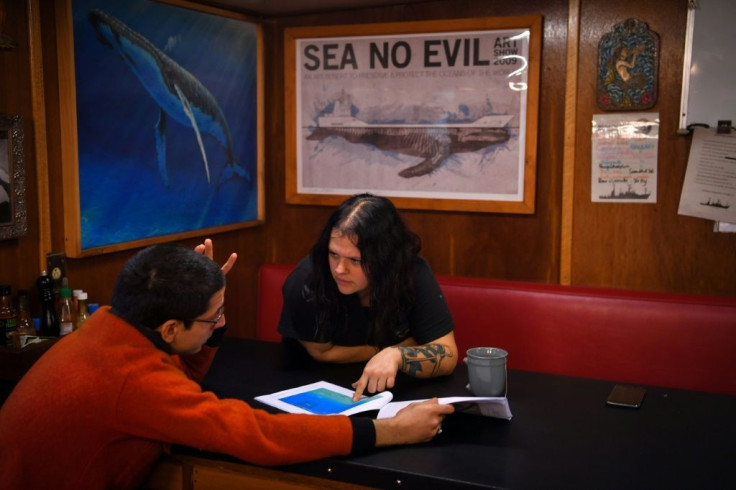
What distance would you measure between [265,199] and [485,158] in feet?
3.68

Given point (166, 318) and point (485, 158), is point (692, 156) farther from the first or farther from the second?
point (166, 318)

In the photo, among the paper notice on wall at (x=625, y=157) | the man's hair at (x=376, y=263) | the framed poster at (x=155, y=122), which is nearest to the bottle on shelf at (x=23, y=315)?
the framed poster at (x=155, y=122)

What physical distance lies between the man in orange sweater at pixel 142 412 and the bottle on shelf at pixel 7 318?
0.70 meters

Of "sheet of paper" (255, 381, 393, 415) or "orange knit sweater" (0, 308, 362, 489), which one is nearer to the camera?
"orange knit sweater" (0, 308, 362, 489)

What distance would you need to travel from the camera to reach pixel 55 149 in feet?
8.16

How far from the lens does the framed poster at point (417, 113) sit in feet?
10.5

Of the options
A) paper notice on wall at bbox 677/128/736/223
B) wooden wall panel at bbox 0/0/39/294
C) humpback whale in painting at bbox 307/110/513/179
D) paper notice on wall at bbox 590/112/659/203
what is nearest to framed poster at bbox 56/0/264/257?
wooden wall panel at bbox 0/0/39/294

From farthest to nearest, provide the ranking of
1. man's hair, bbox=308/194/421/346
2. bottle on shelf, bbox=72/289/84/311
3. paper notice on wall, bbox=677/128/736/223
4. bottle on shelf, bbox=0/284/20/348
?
paper notice on wall, bbox=677/128/736/223, bottle on shelf, bbox=72/289/84/311, man's hair, bbox=308/194/421/346, bottle on shelf, bbox=0/284/20/348

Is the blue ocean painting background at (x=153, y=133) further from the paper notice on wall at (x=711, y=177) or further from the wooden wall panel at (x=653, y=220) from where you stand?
the paper notice on wall at (x=711, y=177)

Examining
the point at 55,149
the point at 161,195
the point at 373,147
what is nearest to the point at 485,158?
the point at 373,147

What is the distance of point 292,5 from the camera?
3.33 meters

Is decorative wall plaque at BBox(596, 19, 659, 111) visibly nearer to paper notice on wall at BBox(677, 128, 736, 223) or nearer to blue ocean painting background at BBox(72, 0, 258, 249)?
paper notice on wall at BBox(677, 128, 736, 223)

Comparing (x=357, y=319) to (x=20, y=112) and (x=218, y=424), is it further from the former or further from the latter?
(x=20, y=112)

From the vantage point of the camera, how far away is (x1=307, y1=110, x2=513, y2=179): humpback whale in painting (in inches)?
129
